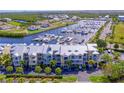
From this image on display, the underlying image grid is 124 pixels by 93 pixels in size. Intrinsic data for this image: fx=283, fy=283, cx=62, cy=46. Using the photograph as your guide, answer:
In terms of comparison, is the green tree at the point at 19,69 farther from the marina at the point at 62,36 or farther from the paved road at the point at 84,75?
the paved road at the point at 84,75

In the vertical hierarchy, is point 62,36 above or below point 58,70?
above

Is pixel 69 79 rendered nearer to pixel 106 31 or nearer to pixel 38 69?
pixel 38 69

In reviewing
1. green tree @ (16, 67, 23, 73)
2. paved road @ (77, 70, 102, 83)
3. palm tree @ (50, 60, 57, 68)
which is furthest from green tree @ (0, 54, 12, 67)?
paved road @ (77, 70, 102, 83)

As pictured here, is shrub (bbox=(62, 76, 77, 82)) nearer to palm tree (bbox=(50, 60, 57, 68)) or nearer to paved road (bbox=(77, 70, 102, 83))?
paved road (bbox=(77, 70, 102, 83))

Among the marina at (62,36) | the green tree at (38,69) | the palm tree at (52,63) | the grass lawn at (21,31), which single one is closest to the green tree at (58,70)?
the palm tree at (52,63)

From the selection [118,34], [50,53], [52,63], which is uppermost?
[118,34]

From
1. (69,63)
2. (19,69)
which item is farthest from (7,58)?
(69,63)

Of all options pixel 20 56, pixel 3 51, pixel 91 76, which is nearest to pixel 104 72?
pixel 91 76

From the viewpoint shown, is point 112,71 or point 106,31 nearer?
point 112,71
